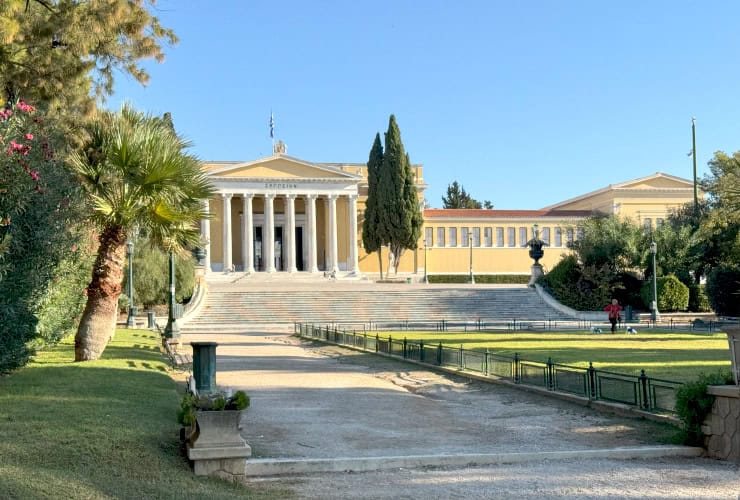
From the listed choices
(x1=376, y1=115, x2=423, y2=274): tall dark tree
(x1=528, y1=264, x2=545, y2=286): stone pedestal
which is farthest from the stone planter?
(x1=376, y1=115, x2=423, y2=274): tall dark tree

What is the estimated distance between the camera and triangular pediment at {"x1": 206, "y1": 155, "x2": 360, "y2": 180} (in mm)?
62656

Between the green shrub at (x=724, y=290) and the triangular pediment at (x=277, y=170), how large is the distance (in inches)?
1335

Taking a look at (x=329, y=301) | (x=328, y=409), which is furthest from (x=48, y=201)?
(x=329, y=301)

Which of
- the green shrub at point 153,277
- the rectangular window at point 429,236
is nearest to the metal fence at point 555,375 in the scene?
the green shrub at point 153,277

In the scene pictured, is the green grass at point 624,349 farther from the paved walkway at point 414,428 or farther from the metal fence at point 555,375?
the paved walkway at point 414,428

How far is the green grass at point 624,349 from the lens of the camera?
15844mm

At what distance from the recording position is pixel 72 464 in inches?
266

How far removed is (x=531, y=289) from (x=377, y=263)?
2478cm

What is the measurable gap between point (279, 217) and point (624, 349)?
50.7 metres

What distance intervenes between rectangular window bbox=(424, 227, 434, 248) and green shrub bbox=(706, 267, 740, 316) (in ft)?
110

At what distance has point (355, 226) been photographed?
6594 cm

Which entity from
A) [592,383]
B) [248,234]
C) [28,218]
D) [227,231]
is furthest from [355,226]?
[28,218]

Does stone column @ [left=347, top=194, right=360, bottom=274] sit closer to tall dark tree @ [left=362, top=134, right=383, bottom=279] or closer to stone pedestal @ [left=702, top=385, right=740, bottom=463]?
tall dark tree @ [left=362, top=134, right=383, bottom=279]

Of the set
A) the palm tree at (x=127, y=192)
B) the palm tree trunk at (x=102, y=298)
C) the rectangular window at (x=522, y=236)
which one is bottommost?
the palm tree trunk at (x=102, y=298)
